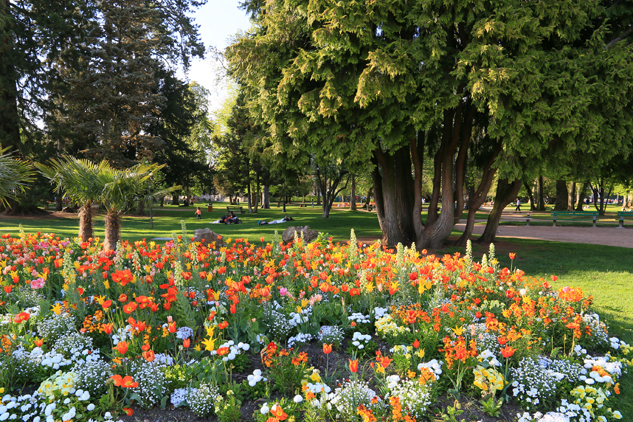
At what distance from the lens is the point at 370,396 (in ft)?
9.16

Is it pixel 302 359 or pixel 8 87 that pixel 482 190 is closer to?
pixel 302 359

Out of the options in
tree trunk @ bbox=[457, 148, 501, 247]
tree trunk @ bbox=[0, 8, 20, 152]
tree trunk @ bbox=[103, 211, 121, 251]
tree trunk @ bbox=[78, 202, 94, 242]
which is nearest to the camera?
tree trunk @ bbox=[103, 211, 121, 251]

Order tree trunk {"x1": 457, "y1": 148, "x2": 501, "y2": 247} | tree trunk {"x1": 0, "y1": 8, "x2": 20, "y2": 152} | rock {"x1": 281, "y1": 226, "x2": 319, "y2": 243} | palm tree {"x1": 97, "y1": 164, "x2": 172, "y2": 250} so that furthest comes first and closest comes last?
1. tree trunk {"x1": 0, "y1": 8, "x2": 20, "y2": 152}
2. tree trunk {"x1": 457, "y1": 148, "x2": 501, "y2": 247}
3. rock {"x1": 281, "y1": 226, "x2": 319, "y2": 243}
4. palm tree {"x1": 97, "y1": 164, "x2": 172, "y2": 250}

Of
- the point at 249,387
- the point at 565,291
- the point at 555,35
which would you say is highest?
the point at 555,35

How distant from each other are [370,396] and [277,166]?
9909mm

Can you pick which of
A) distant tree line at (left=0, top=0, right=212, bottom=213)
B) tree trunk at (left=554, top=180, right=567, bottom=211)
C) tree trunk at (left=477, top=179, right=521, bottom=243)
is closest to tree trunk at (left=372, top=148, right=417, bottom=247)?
tree trunk at (left=477, top=179, right=521, bottom=243)

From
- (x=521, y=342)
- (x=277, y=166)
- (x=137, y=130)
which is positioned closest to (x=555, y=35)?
(x=277, y=166)

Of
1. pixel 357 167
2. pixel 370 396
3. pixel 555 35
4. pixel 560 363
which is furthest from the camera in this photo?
pixel 357 167

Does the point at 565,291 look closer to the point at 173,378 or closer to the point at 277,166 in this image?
the point at 173,378

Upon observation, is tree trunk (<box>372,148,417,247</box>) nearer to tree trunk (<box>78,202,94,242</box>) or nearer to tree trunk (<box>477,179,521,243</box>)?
tree trunk (<box>477,179,521,243</box>)

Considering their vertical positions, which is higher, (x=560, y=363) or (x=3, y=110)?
(x=3, y=110)

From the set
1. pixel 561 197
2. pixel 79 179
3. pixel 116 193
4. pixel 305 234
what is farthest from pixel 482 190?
pixel 561 197

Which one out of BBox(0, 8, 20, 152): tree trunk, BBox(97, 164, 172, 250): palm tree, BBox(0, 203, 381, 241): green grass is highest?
BBox(0, 8, 20, 152): tree trunk

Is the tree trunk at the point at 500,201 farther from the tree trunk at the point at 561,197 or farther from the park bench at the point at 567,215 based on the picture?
the tree trunk at the point at 561,197
